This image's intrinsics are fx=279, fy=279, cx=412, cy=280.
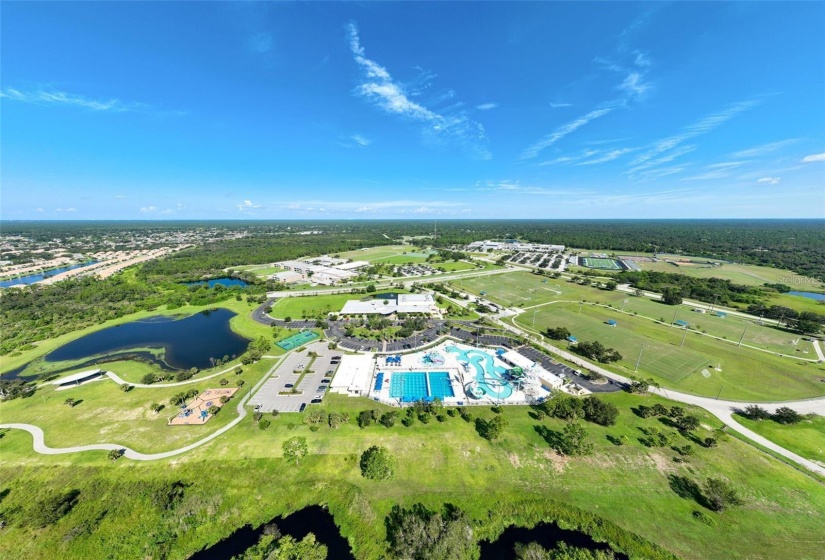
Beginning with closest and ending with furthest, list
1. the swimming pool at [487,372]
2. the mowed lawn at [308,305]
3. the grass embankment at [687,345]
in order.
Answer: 1. the swimming pool at [487,372]
2. the grass embankment at [687,345]
3. the mowed lawn at [308,305]

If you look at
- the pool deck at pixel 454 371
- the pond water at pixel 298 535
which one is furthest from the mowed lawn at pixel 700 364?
the pond water at pixel 298 535

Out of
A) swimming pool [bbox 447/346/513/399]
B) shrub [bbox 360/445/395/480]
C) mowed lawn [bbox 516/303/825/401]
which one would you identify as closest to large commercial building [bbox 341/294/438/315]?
swimming pool [bbox 447/346/513/399]

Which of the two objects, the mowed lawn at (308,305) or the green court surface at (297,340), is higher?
the mowed lawn at (308,305)

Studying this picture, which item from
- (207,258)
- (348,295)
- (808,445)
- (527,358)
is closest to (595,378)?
(527,358)

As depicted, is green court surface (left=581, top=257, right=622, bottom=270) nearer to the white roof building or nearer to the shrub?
the white roof building

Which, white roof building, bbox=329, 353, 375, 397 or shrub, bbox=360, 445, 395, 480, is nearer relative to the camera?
shrub, bbox=360, 445, 395, 480

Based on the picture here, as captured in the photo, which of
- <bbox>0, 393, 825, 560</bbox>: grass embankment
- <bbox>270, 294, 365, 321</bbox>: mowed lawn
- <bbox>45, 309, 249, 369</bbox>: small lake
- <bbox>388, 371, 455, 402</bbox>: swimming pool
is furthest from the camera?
<bbox>270, 294, 365, 321</bbox>: mowed lawn

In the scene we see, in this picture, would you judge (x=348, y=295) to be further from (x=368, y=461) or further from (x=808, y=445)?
(x=808, y=445)

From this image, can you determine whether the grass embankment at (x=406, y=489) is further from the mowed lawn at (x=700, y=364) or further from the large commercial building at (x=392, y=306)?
the large commercial building at (x=392, y=306)
